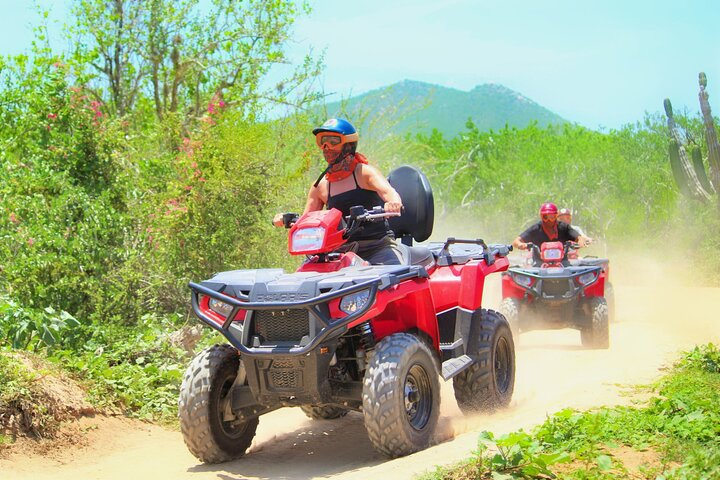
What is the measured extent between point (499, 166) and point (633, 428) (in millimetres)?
57681

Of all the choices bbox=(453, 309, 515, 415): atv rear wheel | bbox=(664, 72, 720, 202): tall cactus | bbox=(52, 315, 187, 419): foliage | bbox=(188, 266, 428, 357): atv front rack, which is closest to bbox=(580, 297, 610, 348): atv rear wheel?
bbox=(453, 309, 515, 415): atv rear wheel

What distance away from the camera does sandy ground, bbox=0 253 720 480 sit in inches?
248

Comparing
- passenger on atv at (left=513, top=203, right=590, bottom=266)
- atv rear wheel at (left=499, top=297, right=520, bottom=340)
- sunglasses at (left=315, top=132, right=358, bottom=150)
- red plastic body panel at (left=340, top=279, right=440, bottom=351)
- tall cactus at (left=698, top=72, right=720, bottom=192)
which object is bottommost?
atv rear wheel at (left=499, top=297, right=520, bottom=340)

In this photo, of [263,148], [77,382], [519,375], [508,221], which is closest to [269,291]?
[77,382]

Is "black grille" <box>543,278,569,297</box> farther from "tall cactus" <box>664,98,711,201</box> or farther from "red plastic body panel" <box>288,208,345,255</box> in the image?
"tall cactus" <box>664,98,711,201</box>

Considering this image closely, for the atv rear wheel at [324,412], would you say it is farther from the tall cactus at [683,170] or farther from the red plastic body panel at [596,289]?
the tall cactus at [683,170]

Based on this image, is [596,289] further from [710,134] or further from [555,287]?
[710,134]

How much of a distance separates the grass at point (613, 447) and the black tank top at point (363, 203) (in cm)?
189

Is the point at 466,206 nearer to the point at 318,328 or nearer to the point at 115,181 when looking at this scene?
the point at 115,181

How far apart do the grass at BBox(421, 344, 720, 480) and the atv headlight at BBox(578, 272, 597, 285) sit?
19.1 feet

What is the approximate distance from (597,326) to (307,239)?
6.56m

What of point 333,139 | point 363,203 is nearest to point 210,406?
point 363,203

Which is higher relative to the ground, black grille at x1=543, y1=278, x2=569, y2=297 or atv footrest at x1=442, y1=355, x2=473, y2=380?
black grille at x1=543, y1=278, x2=569, y2=297

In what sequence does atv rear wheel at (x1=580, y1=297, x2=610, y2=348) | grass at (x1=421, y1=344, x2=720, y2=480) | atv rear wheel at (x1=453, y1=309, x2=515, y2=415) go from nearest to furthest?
grass at (x1=421, y1=344, x2=720, y2=480), atv rear wheel at (x1=453, y1=309, x2=515, y2=415), atv rear wheel at (x1=580, y1=297, x2=610, y2=348)
